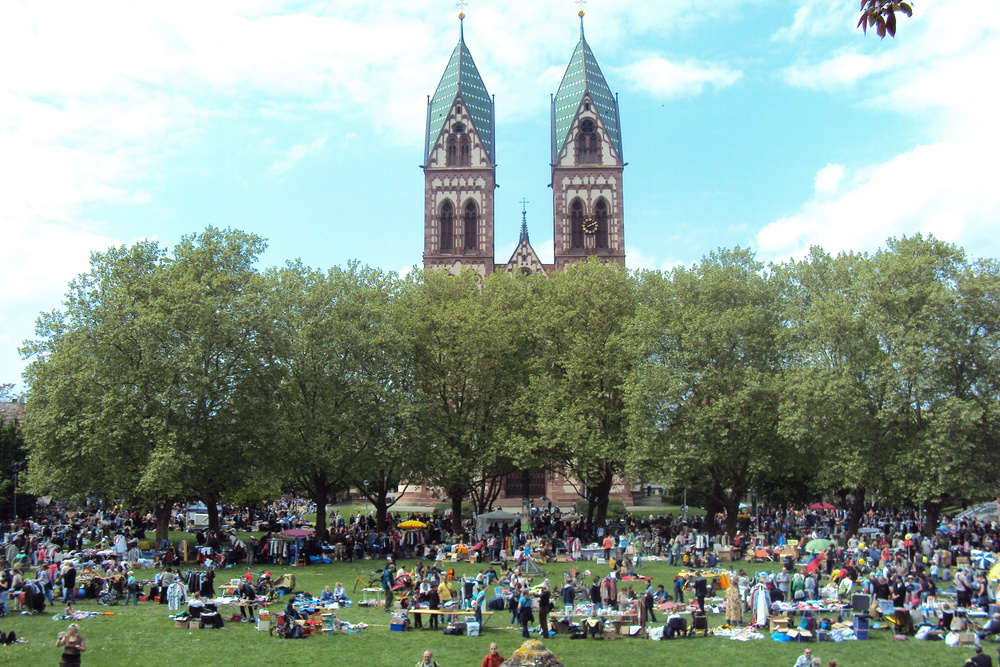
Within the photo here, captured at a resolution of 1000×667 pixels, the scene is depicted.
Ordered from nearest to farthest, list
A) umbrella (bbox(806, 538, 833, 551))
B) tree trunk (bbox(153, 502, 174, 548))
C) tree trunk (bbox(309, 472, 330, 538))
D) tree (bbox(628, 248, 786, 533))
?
umbrella (bbox(806, 538, 833, 551)), tree trunk (bbox(153, 502, 174, 548)), tree (bbox(628, 248, 786, 533)), tree trunk (bbox(309, 472, 330, 538))

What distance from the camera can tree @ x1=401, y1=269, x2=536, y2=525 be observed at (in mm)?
41938

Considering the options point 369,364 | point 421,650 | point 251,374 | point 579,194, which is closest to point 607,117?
point 579,194

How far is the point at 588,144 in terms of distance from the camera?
6675 centimetres

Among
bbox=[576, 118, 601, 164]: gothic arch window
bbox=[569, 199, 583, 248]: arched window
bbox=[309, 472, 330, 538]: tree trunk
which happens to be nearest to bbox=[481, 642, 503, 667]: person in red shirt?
bbox=[309, 472, 330, 538]: tree trunk

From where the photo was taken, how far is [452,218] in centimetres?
6494

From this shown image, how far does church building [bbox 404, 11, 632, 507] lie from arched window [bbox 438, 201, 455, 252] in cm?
7

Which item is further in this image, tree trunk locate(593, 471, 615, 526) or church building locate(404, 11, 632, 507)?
church building locate(404, 11, 632, 507)

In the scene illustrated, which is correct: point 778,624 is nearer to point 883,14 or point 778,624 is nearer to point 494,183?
point 883,14

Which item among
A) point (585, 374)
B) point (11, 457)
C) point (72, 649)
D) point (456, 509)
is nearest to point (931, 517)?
point (585, 374)

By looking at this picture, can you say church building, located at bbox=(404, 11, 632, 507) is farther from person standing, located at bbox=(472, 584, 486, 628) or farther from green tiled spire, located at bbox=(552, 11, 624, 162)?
person standing, located at bbox=(472, 584, 486, 628)

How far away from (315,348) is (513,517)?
463 inches

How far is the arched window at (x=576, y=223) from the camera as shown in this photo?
212 ft

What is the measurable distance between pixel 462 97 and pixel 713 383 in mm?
37964

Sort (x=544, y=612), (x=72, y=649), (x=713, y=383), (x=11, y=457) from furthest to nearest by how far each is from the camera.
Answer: (x=11, y=457) < (x=713, y=383) < (x=544, y=612) < (x=72, y=649)
